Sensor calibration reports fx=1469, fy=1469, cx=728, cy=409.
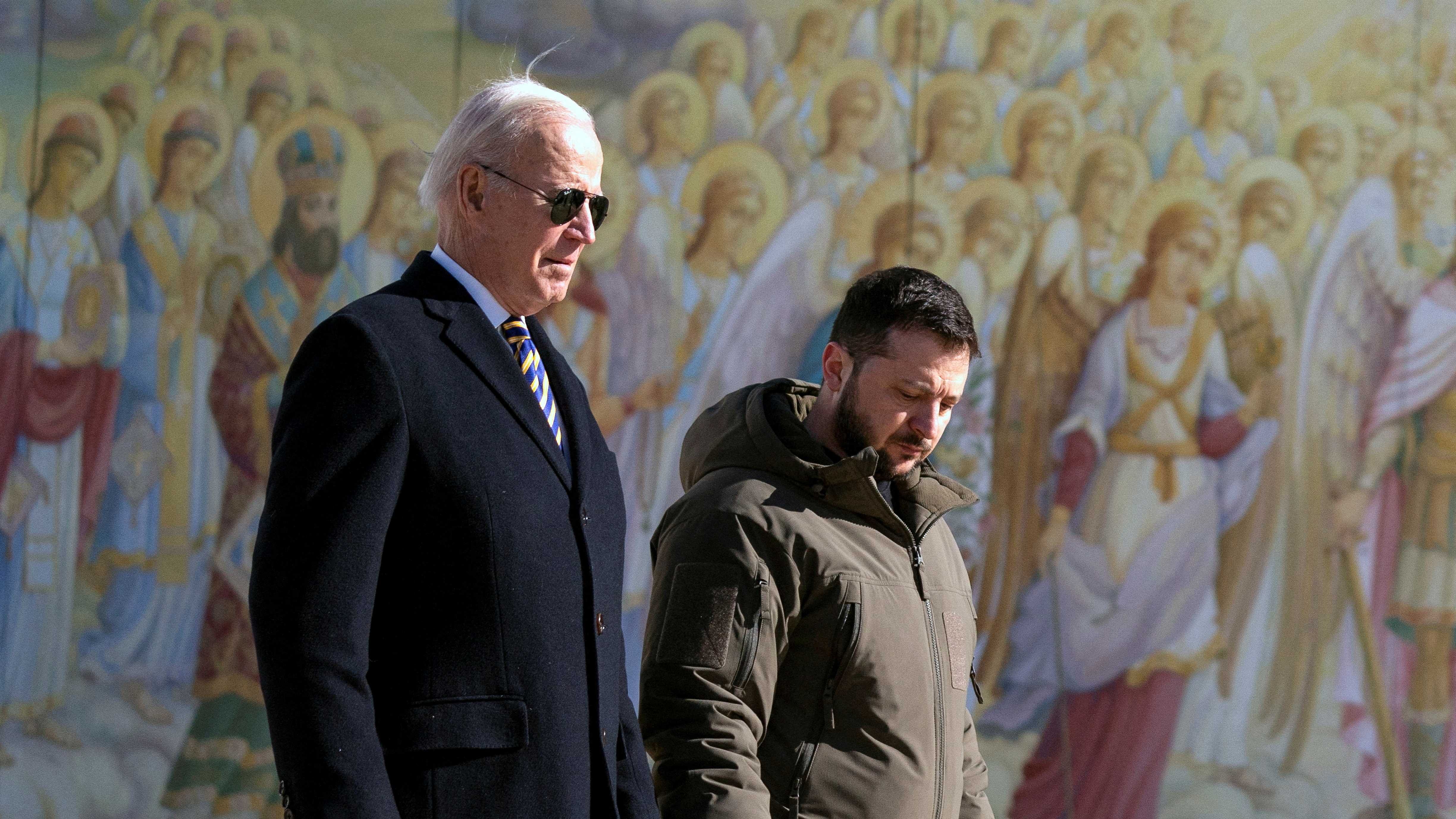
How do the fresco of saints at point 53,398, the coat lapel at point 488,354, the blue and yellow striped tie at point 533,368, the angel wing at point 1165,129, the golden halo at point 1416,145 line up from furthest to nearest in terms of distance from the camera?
the golden halo at point 1416,145
the angel wing at point 1165,129
the fresco of saints at point 53,398
the blue and yellow striped tie at point 533,368
the coat lapel at point 488,354

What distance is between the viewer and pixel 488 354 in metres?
1.92

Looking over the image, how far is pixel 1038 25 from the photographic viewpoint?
5883 millimetres

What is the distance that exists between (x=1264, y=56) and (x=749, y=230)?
231 centimetres

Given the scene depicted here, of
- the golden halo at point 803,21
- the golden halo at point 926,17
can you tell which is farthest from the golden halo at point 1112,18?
the golden halo at point 803,21

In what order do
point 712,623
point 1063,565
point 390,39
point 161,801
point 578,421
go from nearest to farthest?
point 578,421 → point 712,623 → point 161,801 → point 390,39 → point 1063,565

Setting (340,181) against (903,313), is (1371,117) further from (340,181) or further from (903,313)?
(903,313)

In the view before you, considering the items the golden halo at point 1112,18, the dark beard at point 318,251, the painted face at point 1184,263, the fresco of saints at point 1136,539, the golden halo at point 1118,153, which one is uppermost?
the golden halo at point 1112,18

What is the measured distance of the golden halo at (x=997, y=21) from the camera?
582 centimetres

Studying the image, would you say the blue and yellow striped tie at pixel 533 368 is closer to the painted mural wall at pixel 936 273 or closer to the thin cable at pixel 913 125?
the painted mural wall at pixel 936 273

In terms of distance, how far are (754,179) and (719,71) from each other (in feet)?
1.40

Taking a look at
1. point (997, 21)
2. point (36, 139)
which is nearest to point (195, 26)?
point (36, 139)

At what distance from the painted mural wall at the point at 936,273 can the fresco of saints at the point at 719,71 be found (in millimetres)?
14

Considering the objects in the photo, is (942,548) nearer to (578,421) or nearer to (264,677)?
(578,421)

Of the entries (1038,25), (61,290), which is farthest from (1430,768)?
(61,290)
